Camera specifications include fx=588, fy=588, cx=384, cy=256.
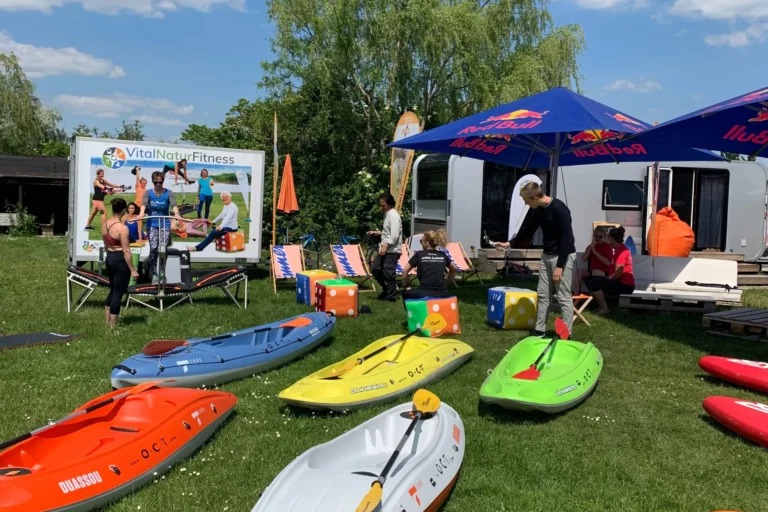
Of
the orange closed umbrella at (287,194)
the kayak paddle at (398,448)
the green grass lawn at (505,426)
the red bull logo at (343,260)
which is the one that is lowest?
the green grass lawn at (505,426)

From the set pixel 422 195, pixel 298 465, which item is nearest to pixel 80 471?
pixel 298 465

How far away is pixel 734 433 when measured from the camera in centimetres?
425

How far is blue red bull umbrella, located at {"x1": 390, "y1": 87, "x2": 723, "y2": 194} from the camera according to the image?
7.72 meters

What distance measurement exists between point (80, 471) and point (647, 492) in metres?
3.21

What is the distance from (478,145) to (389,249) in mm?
2362

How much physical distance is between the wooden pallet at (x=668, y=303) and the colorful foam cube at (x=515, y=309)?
81.8 inches

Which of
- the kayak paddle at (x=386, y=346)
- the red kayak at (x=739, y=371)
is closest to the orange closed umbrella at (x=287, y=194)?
the kayak paddle at (x=386, y=346)

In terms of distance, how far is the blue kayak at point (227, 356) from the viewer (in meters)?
4.95

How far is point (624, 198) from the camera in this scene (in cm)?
1255

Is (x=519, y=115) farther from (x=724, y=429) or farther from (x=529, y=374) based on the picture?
(x=724, y=429)

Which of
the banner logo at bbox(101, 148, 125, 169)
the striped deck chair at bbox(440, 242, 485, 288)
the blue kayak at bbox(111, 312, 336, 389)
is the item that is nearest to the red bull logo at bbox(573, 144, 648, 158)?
the striped deck chair at bbox(440, 242, 485, 288)

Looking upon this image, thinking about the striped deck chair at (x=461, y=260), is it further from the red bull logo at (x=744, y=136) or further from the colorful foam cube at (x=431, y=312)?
the red bull logo at (x=744, y=136)

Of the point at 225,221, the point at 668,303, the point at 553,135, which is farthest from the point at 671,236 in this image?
the point at 225,221

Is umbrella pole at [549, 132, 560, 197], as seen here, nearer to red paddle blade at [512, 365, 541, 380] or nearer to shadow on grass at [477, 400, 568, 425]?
red paddle blade at [512, 365, 541, 380]
